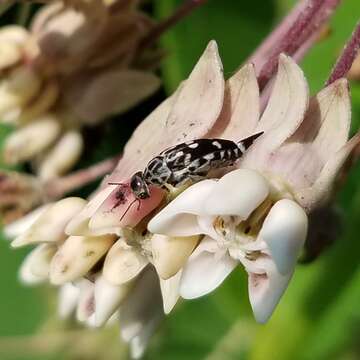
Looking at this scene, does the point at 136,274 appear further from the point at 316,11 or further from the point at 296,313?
the point at 296,313

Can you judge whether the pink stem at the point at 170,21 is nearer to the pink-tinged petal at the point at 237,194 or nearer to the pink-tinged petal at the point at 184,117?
the pink-tinged petal at the point at 184,117

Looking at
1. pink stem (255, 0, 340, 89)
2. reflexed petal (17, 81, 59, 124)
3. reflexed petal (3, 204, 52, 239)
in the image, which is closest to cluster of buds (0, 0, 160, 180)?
reflexed petal (17, 81, 59, 124)

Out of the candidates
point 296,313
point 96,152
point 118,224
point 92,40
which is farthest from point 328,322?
point 118,224

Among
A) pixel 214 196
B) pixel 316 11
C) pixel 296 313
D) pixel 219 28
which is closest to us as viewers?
pixel 214 196

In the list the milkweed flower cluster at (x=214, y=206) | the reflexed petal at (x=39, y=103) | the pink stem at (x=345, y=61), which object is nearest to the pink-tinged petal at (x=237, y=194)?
the milkweed flower cluster at (x=214, y=206)

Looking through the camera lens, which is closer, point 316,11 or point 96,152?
point 316,11

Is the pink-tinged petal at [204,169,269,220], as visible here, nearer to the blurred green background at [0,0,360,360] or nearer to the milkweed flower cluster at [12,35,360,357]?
the milkweed flower cluster at [12,35,360,357]
